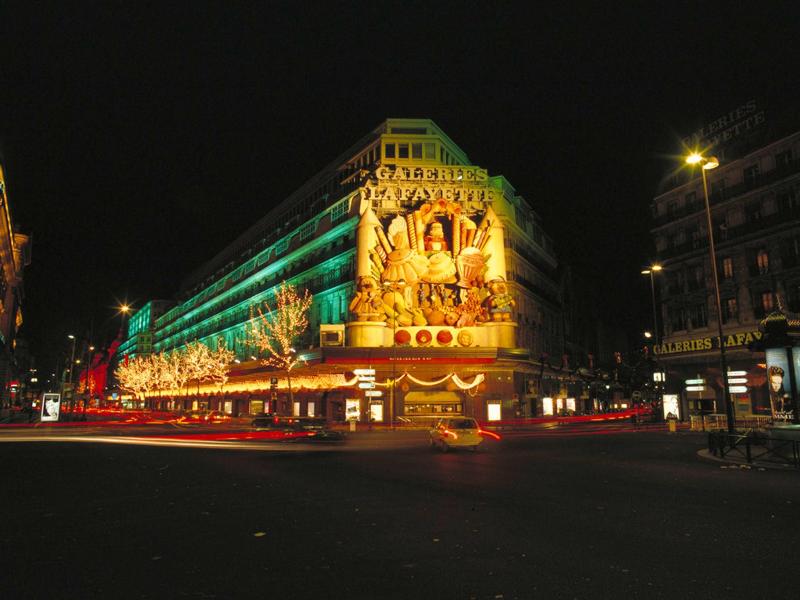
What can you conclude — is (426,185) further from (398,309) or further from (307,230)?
(307,230)

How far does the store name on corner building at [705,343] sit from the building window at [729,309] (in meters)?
1.69

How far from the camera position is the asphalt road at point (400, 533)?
5.57 meters

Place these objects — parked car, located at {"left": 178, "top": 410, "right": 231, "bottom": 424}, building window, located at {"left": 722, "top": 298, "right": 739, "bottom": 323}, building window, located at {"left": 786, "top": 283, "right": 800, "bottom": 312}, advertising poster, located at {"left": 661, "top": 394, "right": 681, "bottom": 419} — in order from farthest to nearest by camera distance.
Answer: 1. parked car, located at {"left": 178, "top": 410, "right": 231, "bottom": 424}
2. building window, located at {"left": 722, "top": 298, "right": 739, "bottom": 323}
3. advertising poster, located at {"left": 661, "top": 394, "right": 681, "bottom": 419}
4. building window, located at {"left": 786, "top": 283, "right": 800, "bottom": 312}

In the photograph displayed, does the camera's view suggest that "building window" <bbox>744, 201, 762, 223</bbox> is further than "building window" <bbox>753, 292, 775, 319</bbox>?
Yes

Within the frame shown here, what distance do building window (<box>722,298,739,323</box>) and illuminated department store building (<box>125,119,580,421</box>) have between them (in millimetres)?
15138

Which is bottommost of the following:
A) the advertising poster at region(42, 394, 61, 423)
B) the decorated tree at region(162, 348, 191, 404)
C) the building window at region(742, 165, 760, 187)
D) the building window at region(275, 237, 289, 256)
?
the advertising poster at region(42, 394, 61, 423)

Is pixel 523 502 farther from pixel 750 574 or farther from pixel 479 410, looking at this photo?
pixel 479 410

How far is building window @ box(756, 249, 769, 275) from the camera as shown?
38250 millimetres

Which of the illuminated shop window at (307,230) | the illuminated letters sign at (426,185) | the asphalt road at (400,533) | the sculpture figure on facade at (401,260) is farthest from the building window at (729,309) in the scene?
the illuminated shop window at (307,230)

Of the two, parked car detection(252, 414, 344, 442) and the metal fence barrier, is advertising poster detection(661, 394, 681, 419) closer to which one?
the metal fence barrier

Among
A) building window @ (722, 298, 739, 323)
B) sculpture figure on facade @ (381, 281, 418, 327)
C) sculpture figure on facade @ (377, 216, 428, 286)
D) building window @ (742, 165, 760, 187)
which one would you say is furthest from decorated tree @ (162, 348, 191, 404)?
building window @ (742, 165, 760, 187)

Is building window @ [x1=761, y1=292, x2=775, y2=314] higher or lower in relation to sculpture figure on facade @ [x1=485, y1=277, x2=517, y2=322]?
lower

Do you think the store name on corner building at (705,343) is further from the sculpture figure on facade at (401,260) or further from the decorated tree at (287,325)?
the decorated tree at (287,325)

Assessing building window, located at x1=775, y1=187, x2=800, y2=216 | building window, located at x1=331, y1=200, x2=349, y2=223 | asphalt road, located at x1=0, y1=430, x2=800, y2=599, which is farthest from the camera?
building window, located at x1=331, y1=200, x2=349, y2=223
